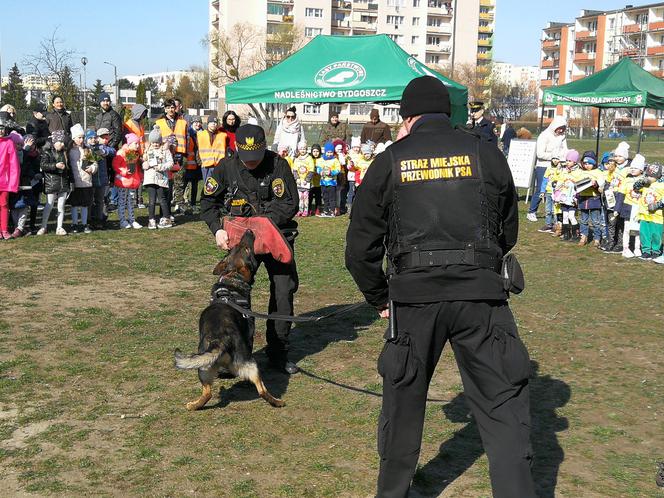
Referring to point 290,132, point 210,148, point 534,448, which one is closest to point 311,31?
point 290,132

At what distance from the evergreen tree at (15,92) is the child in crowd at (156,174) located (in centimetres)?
2731

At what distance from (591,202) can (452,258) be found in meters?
10.2

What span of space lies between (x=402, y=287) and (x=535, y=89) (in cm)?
12664

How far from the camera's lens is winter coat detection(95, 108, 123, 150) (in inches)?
549

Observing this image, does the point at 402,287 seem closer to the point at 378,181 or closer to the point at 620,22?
the point at 378,181

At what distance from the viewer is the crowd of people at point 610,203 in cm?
1178

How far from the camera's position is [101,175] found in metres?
13.7

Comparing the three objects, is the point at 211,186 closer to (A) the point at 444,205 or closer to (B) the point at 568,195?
(A) the point at 444,205

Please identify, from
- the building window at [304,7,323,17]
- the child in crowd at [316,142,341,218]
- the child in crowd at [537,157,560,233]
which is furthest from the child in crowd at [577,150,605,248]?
the building window at [304,7,323,17]

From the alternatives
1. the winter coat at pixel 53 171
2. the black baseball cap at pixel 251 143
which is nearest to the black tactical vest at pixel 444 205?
the black baseball cap at pixel 251 143

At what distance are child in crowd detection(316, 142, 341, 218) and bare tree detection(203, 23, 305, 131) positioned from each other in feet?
194

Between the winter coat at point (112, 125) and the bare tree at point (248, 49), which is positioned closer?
the winter coat at point (112, 125)

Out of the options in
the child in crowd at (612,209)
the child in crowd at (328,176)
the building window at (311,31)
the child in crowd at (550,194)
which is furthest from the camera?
the building window at (311,31)

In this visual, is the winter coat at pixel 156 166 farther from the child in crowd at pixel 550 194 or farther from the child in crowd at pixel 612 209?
the child in crowd at pixel 612 209
